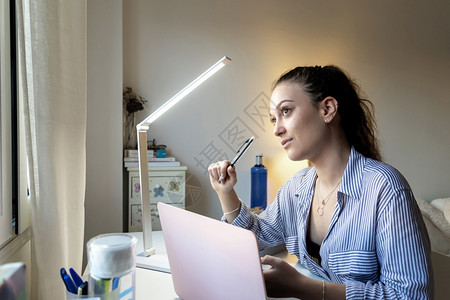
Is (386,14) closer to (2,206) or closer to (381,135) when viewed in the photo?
(381,135)

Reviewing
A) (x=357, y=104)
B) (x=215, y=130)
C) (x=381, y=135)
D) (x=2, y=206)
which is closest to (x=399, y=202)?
(x=357, y=104)

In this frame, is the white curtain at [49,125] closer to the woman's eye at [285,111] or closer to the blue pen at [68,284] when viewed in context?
the blue pen at [68,284]

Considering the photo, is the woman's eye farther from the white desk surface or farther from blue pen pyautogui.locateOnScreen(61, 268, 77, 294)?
blue pen pyautogui.locateOnScreen(61, 268, 77, 294)

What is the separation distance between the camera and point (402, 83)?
2.82 metres

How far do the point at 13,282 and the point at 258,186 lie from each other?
2.04 metres

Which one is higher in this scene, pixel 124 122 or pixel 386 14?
pixel 386 14

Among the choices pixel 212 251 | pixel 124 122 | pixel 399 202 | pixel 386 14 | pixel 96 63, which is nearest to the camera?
pixel 212 251

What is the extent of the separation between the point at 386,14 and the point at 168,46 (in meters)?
1.85

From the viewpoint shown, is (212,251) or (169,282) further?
(169,282)

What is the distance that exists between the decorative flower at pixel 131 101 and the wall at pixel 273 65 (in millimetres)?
65

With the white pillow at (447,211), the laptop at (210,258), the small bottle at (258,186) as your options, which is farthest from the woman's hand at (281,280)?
the white pillow at (447,211)

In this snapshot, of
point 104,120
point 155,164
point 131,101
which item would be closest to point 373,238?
point 155,164

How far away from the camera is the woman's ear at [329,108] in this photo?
1.01 m

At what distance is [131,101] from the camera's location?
6.82 feet
